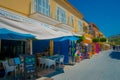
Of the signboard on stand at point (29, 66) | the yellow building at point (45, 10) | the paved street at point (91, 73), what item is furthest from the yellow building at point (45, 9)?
the paved street at point (91, 73)

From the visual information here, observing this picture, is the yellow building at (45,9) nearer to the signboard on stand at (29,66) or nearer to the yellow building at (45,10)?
the yellow building at (45,10)

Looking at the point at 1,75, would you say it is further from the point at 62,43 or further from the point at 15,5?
the point at 62,43

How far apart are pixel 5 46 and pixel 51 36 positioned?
13.7ft

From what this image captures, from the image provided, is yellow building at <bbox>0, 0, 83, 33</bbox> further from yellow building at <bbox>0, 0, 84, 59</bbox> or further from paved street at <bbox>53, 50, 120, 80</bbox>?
paved street at <bbox>53, 50, 120, 80</bbox>

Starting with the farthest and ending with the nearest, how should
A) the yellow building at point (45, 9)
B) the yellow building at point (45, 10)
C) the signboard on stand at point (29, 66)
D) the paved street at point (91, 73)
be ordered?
the yellow building at point (45, 9) → the yellow building at point (45, 10) → the paved street at point (91, 73) → the signboard on stand at point (29, 66)

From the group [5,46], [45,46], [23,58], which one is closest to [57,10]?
[45,46]

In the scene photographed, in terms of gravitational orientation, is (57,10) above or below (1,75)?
above

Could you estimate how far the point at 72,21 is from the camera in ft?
79.2

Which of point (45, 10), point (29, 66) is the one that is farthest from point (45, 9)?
point (29, 66)

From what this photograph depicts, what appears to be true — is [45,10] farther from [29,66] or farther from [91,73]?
Answer: [29,66]

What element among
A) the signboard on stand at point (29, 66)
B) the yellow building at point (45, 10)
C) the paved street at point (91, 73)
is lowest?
the paved street at point (91, 73)

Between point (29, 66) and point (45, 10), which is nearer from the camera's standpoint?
point (29, 66)

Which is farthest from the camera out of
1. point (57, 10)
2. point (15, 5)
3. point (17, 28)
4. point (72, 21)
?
point (72, 21)

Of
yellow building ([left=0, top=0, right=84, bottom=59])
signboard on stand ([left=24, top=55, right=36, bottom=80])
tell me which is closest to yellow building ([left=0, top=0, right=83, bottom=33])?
yellow building ([left=0, top=0, right=84, bottom=59])
